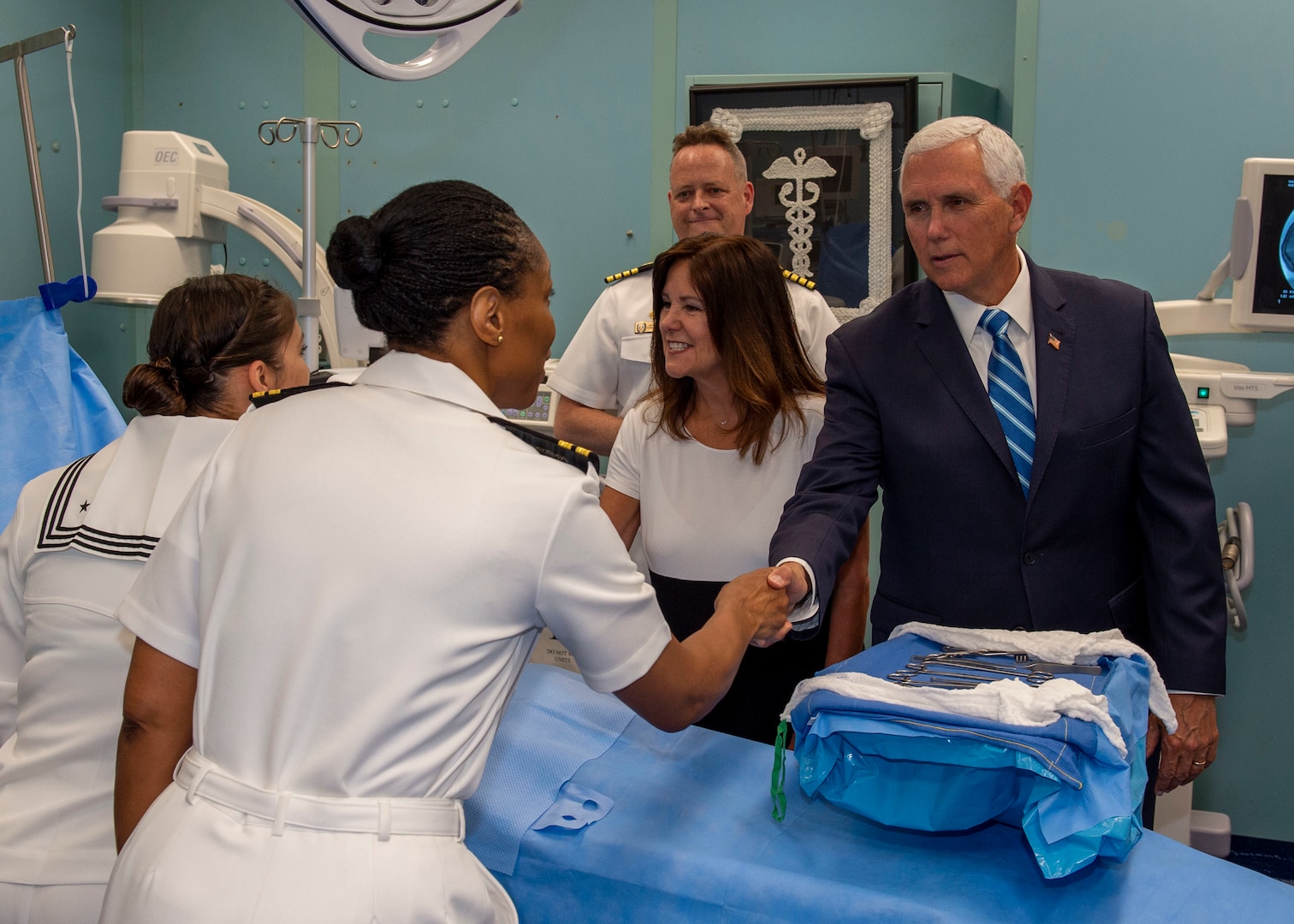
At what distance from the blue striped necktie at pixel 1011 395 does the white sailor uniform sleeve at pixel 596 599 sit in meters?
0.84

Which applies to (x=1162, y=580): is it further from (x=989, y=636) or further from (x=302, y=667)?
(x=302, y=667)

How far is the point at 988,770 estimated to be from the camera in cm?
127

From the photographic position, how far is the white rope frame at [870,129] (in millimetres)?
3322

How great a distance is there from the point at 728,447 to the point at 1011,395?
522mm

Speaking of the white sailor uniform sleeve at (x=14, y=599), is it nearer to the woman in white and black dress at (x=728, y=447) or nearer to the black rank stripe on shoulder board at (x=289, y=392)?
the black rank stripe on shoulder board at (x=289, y=392)

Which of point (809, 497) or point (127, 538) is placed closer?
point (127, 538)

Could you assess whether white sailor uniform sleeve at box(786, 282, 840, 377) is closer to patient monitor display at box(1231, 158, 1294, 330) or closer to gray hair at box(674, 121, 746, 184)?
gray hair at box(674, 121, 746, 184)

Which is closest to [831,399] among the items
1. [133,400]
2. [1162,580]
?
[1162,580]

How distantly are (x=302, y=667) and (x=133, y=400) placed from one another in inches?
29.8

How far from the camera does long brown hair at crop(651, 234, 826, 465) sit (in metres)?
2.11

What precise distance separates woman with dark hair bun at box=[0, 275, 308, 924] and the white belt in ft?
1.49

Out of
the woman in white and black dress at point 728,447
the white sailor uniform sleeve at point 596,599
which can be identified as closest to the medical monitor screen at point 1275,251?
the woman in white and black dress at point 728,447

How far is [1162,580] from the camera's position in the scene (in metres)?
1.79

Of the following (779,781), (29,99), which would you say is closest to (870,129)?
(29,99)
